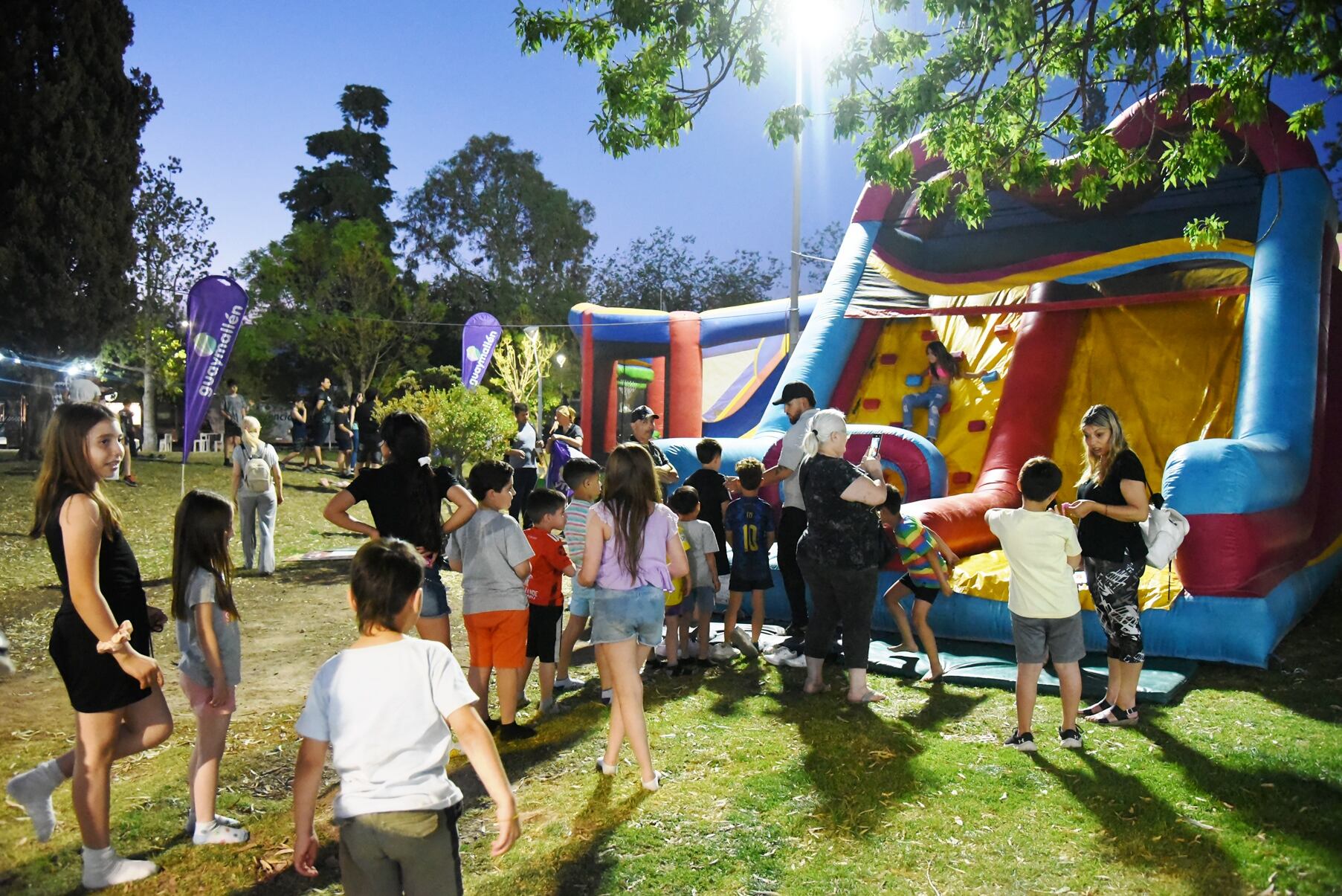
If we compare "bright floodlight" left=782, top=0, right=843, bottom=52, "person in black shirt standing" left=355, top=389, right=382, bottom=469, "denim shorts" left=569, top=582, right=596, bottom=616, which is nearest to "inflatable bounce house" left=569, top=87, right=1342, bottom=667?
"denim shorts" left=569, top=582, right=596, bottom=616

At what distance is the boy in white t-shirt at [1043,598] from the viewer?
4562 millimetres

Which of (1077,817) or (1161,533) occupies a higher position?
(1161,533)

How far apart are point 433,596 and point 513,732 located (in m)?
0.88

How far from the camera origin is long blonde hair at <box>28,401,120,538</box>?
3197 millimetres

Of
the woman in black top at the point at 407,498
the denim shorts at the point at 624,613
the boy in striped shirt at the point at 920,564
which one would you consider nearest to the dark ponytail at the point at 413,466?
the woman in black top at the point at 407,498

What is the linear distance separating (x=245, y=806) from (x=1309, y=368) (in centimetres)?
746

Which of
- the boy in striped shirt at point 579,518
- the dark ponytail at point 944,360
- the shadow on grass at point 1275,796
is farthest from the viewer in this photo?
the dark ponytail at point 944,360

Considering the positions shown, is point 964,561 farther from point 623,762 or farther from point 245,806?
point 245,806

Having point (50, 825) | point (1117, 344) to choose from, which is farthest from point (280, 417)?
point (50, 825)

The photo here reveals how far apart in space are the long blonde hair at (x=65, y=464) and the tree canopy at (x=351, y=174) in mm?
35460

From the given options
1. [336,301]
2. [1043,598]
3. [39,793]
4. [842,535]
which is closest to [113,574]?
Result: [39,793]

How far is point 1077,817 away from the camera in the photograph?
3.85m

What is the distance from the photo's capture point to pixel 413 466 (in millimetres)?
4562

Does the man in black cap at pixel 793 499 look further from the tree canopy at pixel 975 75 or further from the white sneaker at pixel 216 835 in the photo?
the white sneaker at pixel 216 835
